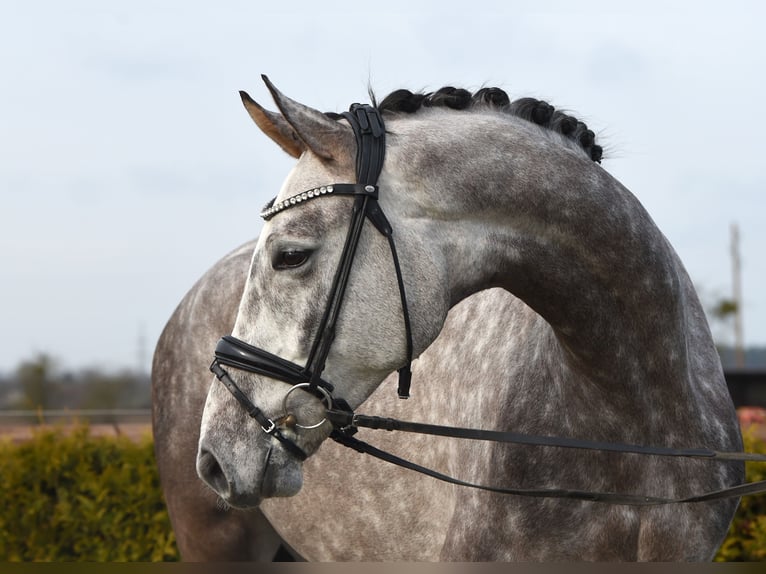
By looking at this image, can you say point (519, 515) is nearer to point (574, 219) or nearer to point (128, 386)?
point (574, 219)

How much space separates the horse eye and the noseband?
0.12m

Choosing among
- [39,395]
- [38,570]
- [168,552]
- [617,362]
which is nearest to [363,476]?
[617,362]

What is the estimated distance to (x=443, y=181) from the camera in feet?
9.34

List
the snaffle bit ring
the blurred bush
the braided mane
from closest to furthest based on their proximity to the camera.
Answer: the snaffle bit ring, the braided mane, the blurred bush

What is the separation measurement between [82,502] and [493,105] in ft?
18.7

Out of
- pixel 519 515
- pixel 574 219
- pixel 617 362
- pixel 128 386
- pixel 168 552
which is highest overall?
pixel 574 219

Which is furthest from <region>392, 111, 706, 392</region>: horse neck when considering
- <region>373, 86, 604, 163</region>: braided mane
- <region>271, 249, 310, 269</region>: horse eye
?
<region>271, 249, 310, 269</region>: horse eye

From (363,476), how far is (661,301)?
6.31 ft

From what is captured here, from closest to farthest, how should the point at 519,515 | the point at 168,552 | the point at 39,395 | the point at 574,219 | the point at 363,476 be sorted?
the point at 574,219
the point at 519,515
the point at 363,476
the point at 168,552
the point at 39,395

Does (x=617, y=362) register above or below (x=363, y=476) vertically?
above

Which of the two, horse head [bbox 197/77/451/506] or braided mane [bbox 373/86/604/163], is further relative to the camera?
braided mane [bbox 373/86/604/163]

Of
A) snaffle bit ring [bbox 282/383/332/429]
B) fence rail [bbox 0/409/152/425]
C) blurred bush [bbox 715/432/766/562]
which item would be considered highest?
snaffle bit ring [bbox 282/383/332/429]

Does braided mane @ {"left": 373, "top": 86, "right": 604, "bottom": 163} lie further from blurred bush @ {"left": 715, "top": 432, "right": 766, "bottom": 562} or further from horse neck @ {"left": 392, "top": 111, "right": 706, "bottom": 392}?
blurred bush @ {"left": 715, "top": 432, "right": 766, "bottom": 562}

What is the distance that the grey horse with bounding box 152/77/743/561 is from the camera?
2721 millimetres
